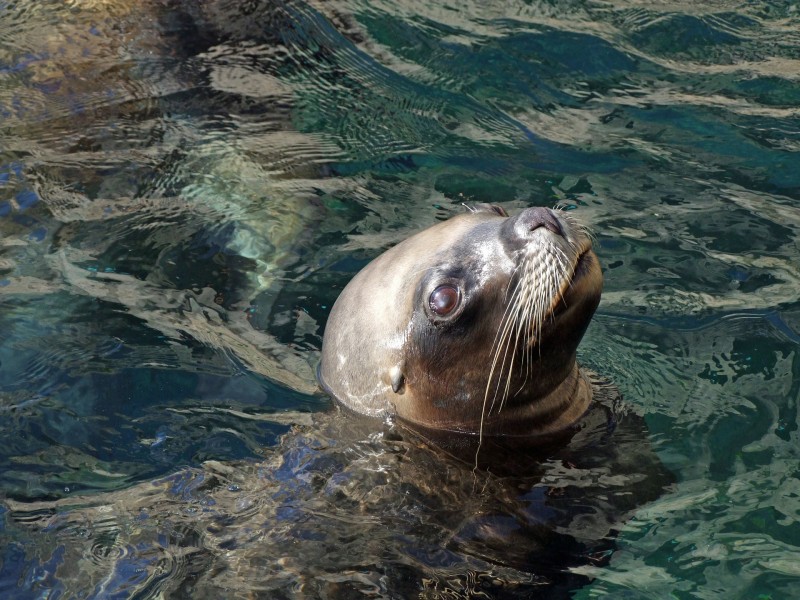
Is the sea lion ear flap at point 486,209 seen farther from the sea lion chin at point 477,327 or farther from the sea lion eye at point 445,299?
the sea lion eye at point 445,299

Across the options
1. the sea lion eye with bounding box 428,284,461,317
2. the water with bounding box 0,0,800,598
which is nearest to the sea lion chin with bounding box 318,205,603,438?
the sea lion eye with bounding box 428,284,461,317

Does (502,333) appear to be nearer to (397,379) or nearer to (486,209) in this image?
(397,379)

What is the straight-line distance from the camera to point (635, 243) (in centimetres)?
702

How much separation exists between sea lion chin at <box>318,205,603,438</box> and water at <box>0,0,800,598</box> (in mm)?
266

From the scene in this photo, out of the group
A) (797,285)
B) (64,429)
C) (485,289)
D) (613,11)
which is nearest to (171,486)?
(64,429)

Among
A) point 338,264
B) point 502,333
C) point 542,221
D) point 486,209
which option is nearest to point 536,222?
point 542,221

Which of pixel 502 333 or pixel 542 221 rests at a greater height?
pixel 542 221

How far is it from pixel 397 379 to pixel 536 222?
3.41ft

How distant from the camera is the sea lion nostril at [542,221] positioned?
476cm

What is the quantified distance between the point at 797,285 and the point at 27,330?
14.7ft

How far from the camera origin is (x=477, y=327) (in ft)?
16.0

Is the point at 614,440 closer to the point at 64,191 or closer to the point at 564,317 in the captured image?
the point at 564,317

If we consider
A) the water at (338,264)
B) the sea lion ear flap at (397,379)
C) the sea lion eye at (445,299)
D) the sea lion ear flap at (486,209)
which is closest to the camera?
the water at (338,264)

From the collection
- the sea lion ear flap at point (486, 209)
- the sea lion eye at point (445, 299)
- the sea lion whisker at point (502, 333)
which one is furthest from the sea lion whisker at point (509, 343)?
the sea lion ear flap at point (486, 209)
